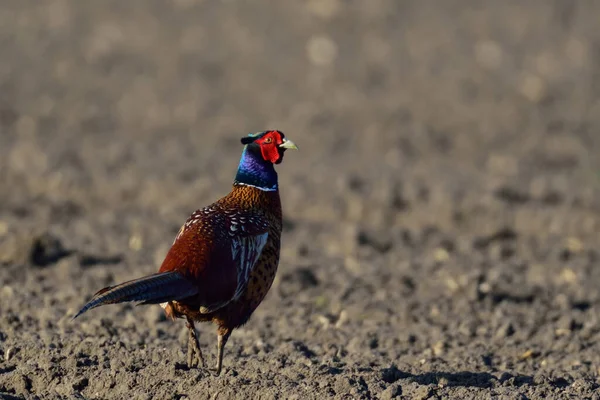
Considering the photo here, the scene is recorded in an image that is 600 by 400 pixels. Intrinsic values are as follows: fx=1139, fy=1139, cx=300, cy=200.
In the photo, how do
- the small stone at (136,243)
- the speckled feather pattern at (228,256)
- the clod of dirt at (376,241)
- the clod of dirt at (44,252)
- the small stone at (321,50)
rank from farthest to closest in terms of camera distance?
the small stone at (321,50)
the clod of dirt at (376,241)
the small stone at (136,243)
the clod of dirt at (44,252)
the speckled feather pattern at (228,256)

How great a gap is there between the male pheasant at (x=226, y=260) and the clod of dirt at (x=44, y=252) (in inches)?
118

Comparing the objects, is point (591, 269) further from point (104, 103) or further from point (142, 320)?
point (104, 103)

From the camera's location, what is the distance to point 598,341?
8367mm

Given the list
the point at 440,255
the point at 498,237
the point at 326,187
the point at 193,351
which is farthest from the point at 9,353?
the point at 326,187

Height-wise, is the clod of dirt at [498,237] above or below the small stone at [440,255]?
above

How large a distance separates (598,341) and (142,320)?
335 centimetres

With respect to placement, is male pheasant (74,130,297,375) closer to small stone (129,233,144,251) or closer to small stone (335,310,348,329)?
small stone (335,310,348,329)

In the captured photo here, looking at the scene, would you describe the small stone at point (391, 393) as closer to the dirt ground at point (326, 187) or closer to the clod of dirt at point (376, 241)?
the dirt ground at point (326, 187)

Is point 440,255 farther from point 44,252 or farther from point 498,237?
point 44,252

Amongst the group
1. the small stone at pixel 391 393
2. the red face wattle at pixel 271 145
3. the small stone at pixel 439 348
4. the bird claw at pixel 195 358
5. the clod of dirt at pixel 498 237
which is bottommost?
the small stone at pixel 391 393

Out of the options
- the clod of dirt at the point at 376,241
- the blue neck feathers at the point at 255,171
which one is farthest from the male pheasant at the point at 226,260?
the clod of dirt at the point at 376,241

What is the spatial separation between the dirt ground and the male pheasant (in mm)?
368

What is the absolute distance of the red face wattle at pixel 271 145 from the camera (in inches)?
277

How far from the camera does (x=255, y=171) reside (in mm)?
7086
